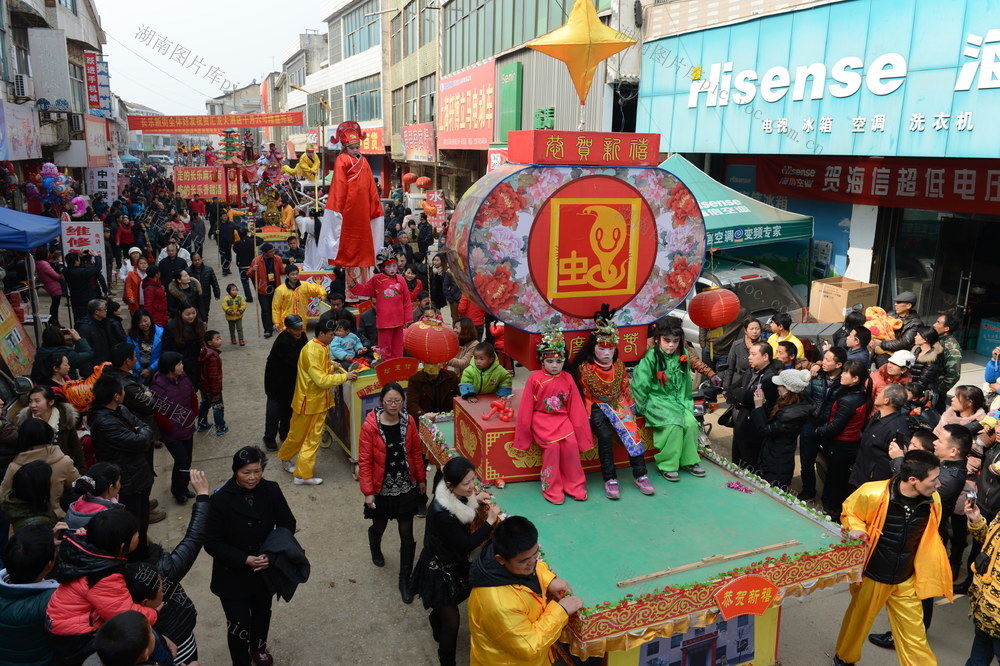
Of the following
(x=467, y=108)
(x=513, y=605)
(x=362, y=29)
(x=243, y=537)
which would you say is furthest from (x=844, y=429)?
(x=362, y=29)

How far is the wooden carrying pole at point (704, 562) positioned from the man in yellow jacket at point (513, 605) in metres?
0.48

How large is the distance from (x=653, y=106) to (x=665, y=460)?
1168 centimetres

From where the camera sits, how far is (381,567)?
19.1 feet

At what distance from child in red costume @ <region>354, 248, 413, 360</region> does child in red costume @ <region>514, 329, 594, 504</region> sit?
3759 mm

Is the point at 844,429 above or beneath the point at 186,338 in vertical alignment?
beneath

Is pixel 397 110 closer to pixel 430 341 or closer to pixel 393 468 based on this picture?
pixel 430 341

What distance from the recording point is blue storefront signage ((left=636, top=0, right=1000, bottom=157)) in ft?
29.7

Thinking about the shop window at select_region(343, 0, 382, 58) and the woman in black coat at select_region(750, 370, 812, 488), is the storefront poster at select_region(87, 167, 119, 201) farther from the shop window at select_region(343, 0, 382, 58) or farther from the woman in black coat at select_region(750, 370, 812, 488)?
the woman in black coat at select_region(750, 370, 812, 488)

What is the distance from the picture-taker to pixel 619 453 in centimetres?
534

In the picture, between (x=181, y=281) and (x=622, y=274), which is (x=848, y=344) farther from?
(x=181, y=281)

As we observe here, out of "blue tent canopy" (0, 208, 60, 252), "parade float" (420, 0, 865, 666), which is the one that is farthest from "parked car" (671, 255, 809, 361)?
"blue tent canopy" (0, 208, 60, 252)

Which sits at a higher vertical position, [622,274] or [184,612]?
[622,274]

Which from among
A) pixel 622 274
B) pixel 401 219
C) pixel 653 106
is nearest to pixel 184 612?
pixel 622 274

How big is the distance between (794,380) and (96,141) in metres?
24.8
